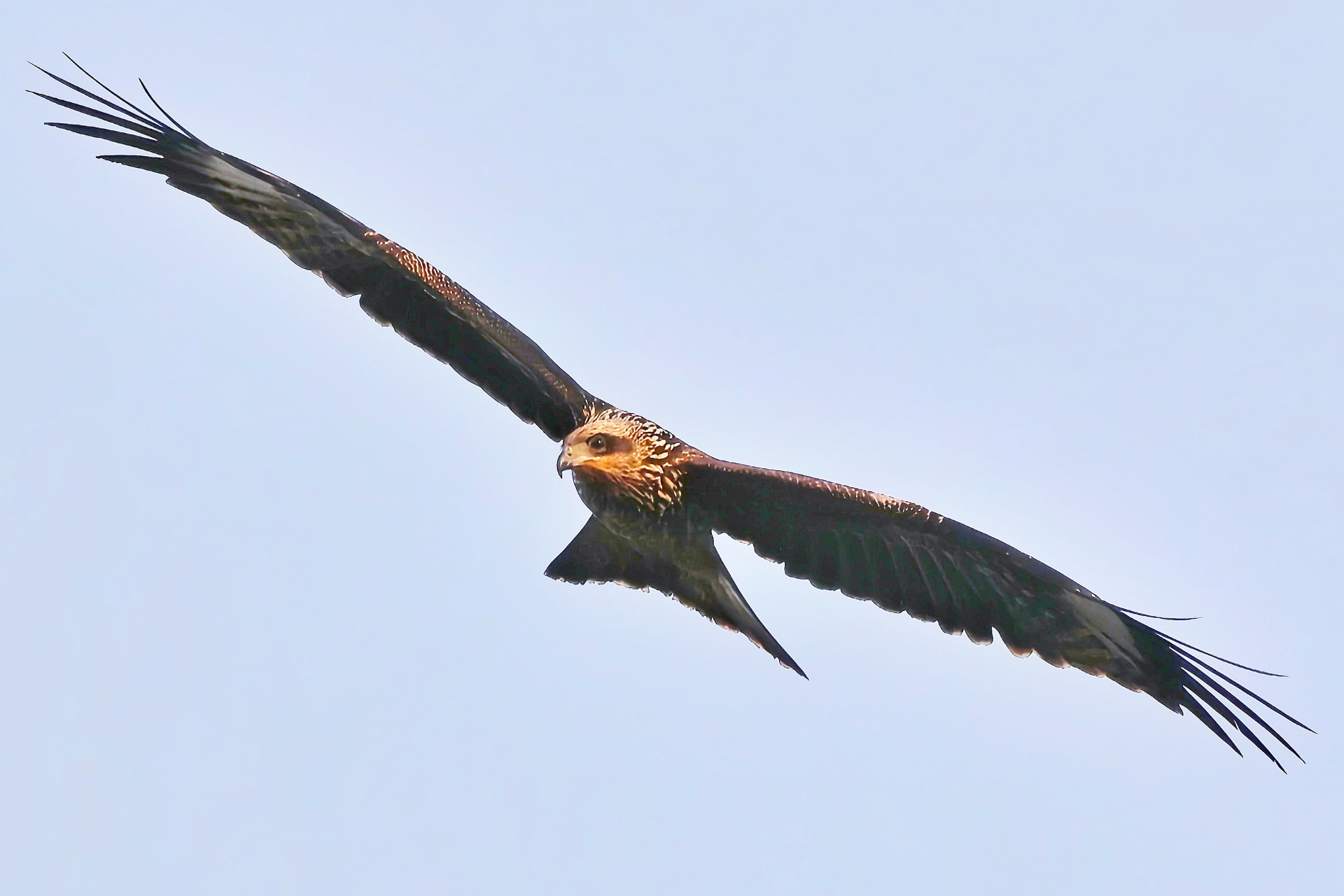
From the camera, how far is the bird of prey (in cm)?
991

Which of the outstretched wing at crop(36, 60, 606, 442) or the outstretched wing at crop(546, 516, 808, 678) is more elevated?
the outstretched wing at crop(36, 60, 606, 442)

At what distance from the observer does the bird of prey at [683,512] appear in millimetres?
9906

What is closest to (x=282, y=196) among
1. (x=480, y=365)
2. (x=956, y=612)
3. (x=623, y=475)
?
(x=480, y=365)

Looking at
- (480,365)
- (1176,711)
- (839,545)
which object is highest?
(480,365)

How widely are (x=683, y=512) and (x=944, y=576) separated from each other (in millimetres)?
1559

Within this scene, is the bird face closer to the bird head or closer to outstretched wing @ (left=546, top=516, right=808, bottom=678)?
the bird head

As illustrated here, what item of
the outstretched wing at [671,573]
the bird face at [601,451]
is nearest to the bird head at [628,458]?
the bird face at [601,451]

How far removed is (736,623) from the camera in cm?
1048

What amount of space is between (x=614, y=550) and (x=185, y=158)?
348 centimetres

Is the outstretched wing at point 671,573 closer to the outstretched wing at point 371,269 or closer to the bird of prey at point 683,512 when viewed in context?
the bird of prey at point 683,512

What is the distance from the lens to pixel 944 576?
1014cm

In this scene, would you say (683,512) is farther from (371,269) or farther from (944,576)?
(371,269)

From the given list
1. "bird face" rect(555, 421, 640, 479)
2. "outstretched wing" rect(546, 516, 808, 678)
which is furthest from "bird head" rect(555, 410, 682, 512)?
"outstretched wing" rect(546, 516, 808, 678)

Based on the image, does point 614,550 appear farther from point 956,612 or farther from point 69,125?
point 69,125
